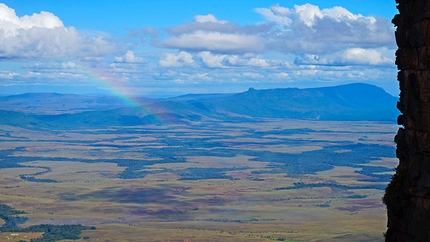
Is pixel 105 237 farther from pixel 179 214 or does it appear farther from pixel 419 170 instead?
pixel 419 170

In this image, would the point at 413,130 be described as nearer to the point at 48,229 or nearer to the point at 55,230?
the point at 55,230

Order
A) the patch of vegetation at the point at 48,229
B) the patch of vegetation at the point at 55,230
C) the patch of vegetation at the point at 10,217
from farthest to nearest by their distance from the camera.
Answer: the patch of vegetation at the point at 10,217 < the patch of vegetation at the point at 48,229 < the patch of vegetation at the point at 55,230

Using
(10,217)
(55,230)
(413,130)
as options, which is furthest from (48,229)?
(413,130)

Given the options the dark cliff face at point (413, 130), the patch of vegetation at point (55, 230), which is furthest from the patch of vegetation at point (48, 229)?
the dark cliff face at point (413, 130)

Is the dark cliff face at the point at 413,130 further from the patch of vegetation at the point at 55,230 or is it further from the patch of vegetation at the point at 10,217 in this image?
the patch of vegetation at the point at 10,217

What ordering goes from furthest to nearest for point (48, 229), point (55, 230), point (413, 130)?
point (48, 229) < point (55, 230) < point (413, 130)

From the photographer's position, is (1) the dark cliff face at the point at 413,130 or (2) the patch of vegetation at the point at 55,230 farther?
(2) the patch of vegetation at the point at 55,230

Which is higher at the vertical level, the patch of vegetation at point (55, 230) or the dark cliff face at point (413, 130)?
the dark cliff face at point (413, 130)

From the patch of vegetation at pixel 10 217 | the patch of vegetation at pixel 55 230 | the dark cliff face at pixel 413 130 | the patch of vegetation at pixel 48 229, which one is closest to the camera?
the dark cliff face at pixel 413 130
